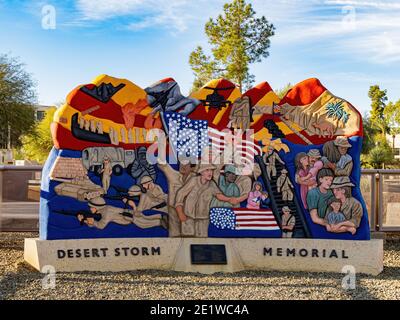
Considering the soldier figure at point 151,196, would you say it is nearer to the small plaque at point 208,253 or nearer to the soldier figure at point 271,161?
the small plaque at point 208,253

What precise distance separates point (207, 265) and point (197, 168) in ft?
4.93

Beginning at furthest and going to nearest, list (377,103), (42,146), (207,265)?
(377,103), (42,146), (207,265)

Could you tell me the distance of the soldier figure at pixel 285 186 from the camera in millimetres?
8062

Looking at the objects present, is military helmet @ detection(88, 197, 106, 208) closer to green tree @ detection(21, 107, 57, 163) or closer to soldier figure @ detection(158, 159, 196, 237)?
soldier figure @ detection(158, 159, 196, 237)

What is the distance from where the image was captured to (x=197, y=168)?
26.5ft

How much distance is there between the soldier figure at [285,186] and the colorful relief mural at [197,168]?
0.05 feet

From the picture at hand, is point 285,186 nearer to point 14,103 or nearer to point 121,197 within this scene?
point 121,197

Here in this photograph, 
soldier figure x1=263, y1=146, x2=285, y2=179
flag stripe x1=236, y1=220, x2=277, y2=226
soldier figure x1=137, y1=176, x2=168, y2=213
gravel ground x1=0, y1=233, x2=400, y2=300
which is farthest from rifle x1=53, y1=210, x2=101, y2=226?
soldier figure x1=263, y1=146, x2=285, y2=179

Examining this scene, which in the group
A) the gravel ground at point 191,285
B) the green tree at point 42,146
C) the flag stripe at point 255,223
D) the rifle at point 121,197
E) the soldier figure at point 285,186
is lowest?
the gravel ground at point 191,285

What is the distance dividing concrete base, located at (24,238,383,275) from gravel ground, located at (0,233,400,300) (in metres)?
0.17

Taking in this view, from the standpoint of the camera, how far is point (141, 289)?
22.5ft

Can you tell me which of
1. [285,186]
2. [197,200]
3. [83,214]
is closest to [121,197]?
[83,214]

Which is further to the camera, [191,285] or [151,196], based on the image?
[151,196]


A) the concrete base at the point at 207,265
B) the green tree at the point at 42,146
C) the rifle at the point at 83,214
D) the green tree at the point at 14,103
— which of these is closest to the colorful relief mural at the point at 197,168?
the rifle at the point at 83,214
